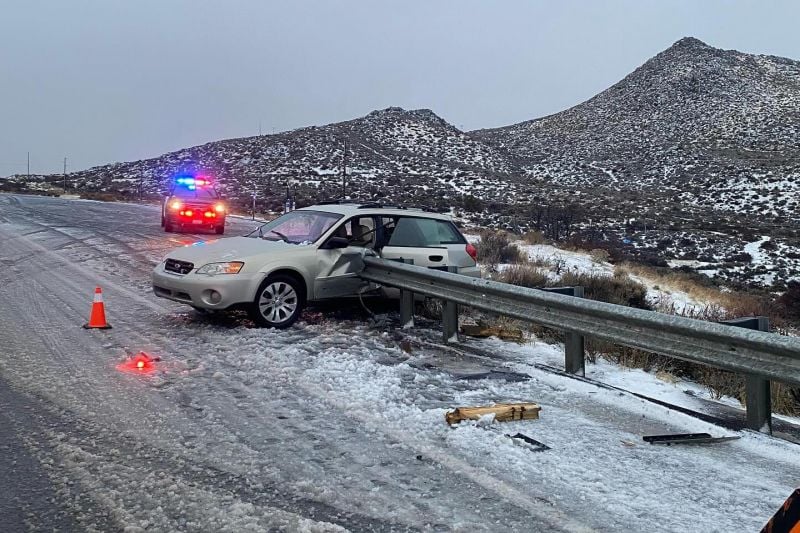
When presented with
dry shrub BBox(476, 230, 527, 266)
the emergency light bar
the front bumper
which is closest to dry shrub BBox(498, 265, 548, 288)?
dry shrub BBox(476, 230, 527, 266)

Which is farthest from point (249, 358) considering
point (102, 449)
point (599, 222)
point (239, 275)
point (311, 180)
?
point (311, 180)

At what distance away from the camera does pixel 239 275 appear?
7.98 meters

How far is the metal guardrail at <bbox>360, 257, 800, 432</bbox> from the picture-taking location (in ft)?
17.0

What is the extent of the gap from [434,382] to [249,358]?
186 cm

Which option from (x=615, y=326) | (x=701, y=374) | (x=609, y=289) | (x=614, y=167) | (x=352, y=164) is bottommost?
(x=701, y=374)

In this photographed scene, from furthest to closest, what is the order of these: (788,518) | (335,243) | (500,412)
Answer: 1. (335,243)
2. (500,412)
3. (788,518)

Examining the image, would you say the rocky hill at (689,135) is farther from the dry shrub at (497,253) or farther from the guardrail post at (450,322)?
the guardrail post at (450,322)

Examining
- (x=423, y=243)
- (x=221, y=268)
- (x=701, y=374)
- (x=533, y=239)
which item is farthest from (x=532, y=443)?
(x=533, y=239)

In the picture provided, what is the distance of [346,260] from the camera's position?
9.00 metres

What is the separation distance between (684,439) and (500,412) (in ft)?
4.36

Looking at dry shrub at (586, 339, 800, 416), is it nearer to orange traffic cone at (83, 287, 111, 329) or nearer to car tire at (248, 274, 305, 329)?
car tire at (248, 274, 305, 329)

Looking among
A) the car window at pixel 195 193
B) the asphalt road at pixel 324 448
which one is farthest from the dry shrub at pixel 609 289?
the car window at pixel 195 193

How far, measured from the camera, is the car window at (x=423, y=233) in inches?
378

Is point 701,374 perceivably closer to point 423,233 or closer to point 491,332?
point 491,332
